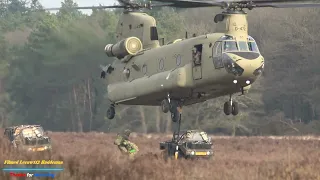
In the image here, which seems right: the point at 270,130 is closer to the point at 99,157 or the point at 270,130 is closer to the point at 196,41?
the point at 196,41

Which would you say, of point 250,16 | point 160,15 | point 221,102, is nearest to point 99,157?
point 221,102

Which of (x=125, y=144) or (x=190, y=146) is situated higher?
Result: (x=125, y=144)

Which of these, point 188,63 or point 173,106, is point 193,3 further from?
point 173,106

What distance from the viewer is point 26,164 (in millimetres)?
13109

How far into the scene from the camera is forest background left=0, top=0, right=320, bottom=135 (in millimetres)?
55625

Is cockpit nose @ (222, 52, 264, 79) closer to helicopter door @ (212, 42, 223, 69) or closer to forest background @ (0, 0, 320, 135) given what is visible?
helicopter door @ (212, 42, 223, 69)

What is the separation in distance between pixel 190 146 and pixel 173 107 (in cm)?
160

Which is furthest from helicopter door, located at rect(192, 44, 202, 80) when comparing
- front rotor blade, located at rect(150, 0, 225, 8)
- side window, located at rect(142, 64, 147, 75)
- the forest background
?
the forest background

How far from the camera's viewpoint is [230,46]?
21828 mm

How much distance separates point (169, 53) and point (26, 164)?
12.0m

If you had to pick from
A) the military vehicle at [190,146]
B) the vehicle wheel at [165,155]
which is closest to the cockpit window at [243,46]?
the military vehicle at [190,146]

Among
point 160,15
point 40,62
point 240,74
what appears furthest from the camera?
point 160,15

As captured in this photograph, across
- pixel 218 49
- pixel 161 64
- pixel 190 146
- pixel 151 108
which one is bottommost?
pixel 151 108

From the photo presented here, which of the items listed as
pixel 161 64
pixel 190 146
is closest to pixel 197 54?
pixel 161 64
